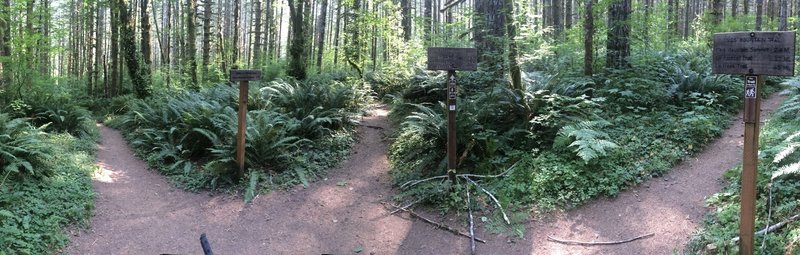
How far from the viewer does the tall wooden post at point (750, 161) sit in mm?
4223

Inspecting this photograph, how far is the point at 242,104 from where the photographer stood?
301 inches

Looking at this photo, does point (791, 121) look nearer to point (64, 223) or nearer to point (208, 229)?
point (208, 229)

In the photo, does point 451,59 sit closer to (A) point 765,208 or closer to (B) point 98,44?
(A) point 765,208

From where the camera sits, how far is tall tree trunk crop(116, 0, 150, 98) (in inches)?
617

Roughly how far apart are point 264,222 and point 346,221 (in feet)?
3.66

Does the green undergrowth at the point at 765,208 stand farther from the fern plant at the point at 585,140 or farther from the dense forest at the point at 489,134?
the fern plant at the point at 585,140

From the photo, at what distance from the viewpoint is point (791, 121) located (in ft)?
23.6

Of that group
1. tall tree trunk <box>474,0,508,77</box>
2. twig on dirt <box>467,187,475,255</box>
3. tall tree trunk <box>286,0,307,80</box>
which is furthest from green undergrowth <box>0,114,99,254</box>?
tall tree trunk <box>474,0,508,77</box>

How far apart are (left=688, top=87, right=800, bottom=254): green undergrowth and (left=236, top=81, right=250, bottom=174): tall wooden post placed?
6124 millimetres

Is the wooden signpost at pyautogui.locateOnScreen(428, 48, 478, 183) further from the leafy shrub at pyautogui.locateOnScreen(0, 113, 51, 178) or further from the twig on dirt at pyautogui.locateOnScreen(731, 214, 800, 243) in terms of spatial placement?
the leafy shrub at pyautogui.locateOnScreen(0, 113, 51, 178)

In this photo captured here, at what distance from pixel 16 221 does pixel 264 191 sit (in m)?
3.09

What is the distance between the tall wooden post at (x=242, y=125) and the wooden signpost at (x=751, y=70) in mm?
6222

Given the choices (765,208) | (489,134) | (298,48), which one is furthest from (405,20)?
(765,208)

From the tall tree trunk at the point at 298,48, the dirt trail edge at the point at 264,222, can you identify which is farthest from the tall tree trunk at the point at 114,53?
the dirt trail edge at the point at 264,222
